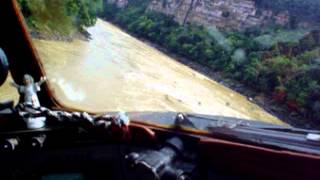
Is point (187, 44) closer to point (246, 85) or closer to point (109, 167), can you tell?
point (246, 85)

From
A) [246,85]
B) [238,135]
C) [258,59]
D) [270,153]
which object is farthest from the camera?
[258,59]

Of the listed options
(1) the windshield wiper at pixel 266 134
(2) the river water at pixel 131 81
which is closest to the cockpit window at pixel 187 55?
(2) the river water at pixel 131 81

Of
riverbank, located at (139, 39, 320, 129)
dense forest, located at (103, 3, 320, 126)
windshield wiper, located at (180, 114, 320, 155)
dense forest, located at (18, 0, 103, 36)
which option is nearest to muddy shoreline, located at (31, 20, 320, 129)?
riverbank, located at (139, 39, 320, 129)

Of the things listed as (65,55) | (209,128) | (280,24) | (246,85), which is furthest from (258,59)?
(209,128)

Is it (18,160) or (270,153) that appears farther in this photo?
(18,160)

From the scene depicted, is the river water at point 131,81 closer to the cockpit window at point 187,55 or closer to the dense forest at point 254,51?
the cockpit window at point 187,55

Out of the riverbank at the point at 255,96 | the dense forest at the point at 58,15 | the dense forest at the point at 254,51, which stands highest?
the dense forest at the point at 58,15

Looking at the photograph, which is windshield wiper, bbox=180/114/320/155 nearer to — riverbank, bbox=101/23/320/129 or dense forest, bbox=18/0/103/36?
dense forest, bbox=18/0/103/36
